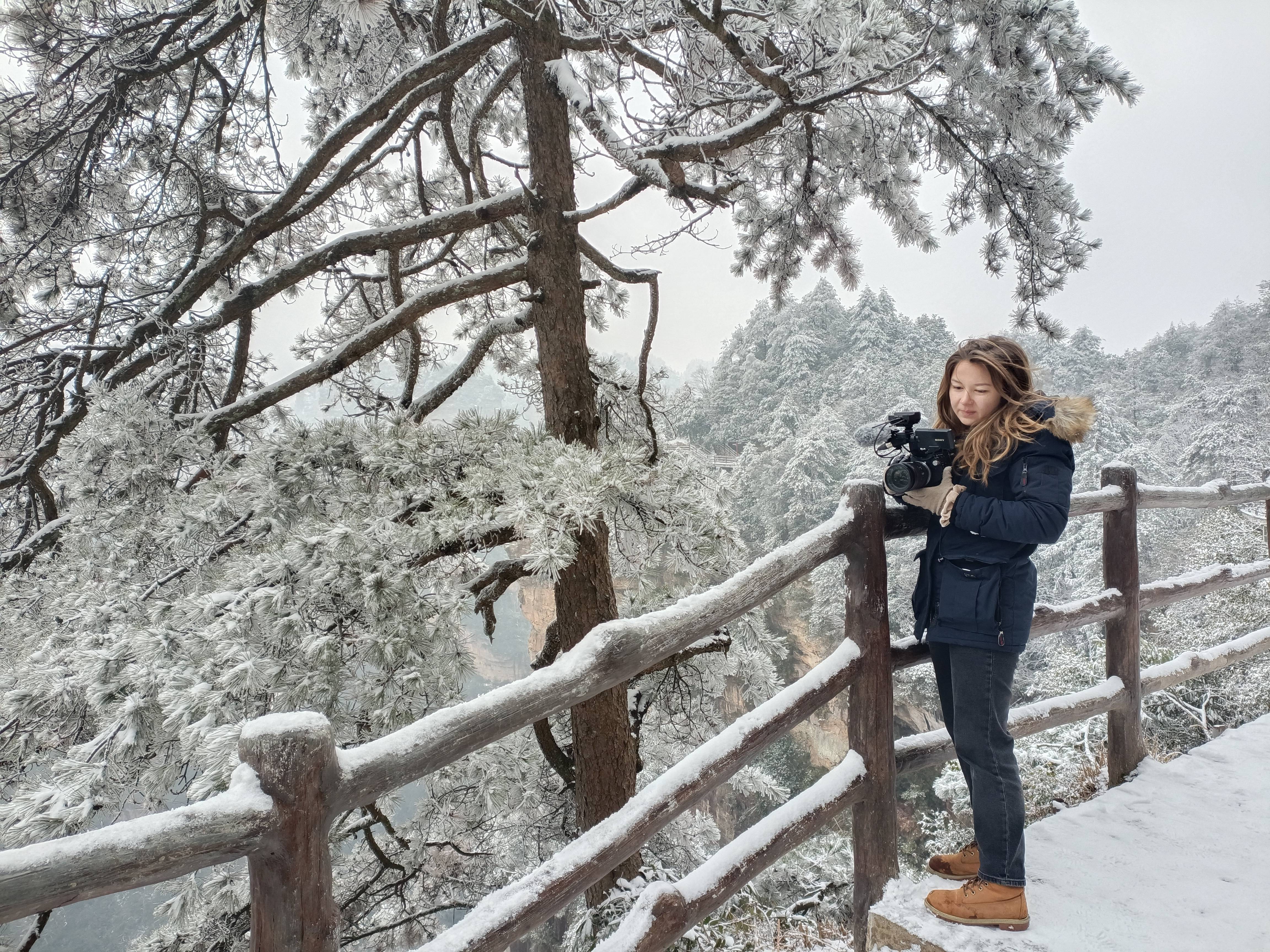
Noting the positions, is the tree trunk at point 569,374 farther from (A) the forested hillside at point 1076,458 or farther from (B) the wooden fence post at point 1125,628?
(B) the wooden fence post at point 1125,628

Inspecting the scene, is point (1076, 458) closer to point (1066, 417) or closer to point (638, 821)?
point (1066, 417)

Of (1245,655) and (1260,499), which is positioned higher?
(1260,499)

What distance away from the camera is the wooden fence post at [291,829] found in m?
0.89

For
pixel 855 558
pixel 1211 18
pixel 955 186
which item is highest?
pixel 1211 18

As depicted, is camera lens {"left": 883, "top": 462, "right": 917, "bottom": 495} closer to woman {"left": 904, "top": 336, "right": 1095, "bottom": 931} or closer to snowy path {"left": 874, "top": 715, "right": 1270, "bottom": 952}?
woman {"left": 904, "top": 336, "right": 1095, "bottom": 931}

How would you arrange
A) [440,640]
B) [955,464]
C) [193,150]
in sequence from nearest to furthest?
[955,464] → [440,640] → [193,150]

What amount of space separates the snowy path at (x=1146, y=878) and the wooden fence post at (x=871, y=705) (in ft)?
0.27

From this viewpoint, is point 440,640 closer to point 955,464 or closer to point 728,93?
point 955,464

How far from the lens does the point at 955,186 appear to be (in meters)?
4.14

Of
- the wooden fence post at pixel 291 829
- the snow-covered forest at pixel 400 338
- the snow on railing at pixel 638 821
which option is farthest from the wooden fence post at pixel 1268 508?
the wooden fence post at pixel 291 829

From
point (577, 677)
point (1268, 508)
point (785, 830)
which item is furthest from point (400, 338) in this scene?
point (1268, 508)

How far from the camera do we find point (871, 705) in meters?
1.81

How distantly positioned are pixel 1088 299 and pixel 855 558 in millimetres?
74461

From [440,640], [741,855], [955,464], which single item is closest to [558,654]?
[440,640]
